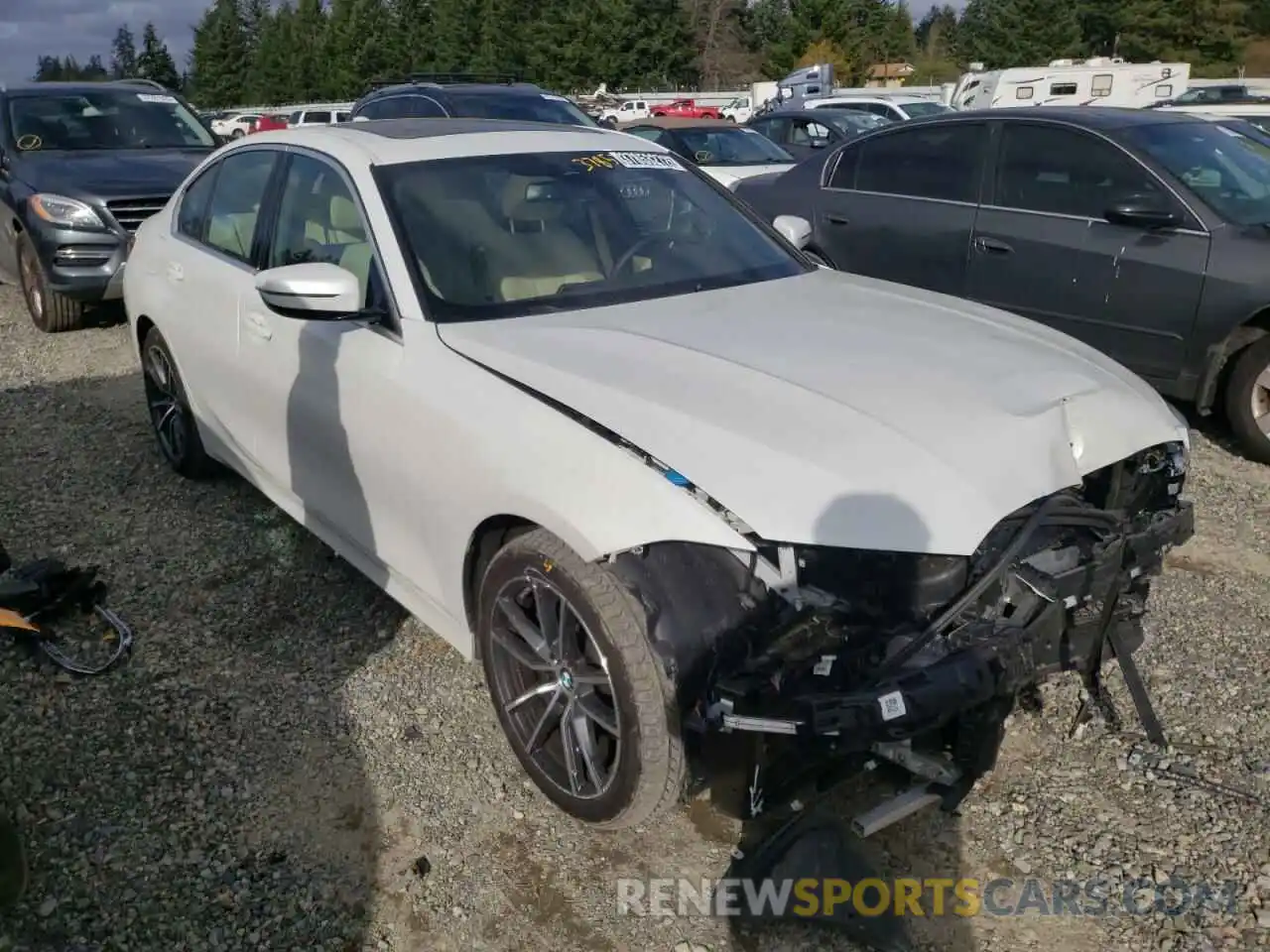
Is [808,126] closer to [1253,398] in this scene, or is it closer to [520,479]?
[1253,398]

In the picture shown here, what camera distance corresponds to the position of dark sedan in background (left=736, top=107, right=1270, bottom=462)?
5301 mm

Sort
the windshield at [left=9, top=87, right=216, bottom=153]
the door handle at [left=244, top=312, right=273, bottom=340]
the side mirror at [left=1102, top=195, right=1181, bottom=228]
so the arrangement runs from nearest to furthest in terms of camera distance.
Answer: the door handle at [left=244, top=312, right=273, bottom=340] → the side mirror at [left=1102, top=195, right=1181, bottom=228] → the windshield at [left=9, top=87, right=216, bottom=153]

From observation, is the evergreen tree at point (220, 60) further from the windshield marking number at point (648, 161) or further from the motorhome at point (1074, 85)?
the windshield marking number at point (648, 161)

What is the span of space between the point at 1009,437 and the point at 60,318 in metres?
7.81

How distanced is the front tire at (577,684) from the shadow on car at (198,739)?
1.69 feet

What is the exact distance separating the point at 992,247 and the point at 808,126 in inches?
397

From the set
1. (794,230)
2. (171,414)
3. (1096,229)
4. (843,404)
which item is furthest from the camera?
(1096,229)

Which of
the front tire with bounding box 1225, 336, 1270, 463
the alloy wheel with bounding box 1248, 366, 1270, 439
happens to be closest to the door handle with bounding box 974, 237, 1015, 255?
the front tire with bounding box 1225, 336, 1270, 463

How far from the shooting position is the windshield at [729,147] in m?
11.4

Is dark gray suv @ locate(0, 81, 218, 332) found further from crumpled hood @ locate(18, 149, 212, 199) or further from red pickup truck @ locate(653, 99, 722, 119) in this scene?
red pickup truck @ locate(653, 99, 722, 119)

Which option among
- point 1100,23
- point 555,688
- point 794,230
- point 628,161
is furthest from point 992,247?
point 1100,23

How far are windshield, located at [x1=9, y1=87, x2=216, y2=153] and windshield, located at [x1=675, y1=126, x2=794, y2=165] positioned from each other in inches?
188

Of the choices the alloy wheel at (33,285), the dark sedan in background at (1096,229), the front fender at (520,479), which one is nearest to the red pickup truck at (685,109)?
the alloy wheel at (33,285)

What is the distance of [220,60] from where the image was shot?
82.9 metres
